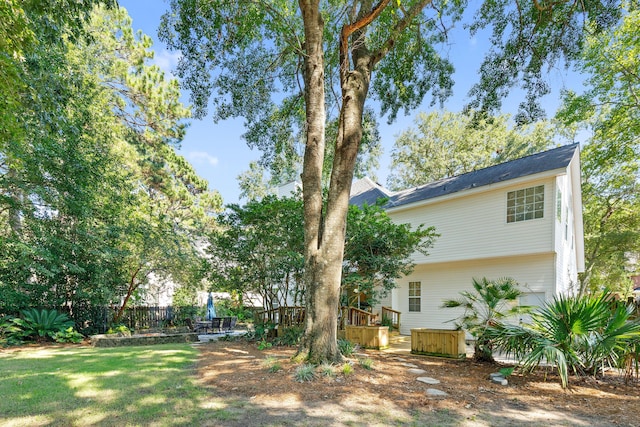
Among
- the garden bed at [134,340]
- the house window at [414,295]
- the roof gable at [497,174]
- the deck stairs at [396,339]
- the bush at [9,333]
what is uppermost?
the roof gable at [497,174]

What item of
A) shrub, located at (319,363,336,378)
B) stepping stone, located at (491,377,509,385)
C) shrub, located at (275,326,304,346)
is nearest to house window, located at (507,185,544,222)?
stepping stone, located at (491,377,509,385)

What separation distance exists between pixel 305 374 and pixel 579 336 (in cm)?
446

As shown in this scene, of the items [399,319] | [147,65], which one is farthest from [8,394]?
[147,65]

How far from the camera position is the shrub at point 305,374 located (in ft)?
17.1

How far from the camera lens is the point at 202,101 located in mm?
9336

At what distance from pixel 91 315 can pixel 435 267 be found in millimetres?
12821

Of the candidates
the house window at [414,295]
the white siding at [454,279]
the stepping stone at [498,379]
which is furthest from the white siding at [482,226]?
the stepping stone at [498,379]

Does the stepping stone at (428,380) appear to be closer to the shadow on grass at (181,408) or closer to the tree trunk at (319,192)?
the shadow on grass at (181,408)

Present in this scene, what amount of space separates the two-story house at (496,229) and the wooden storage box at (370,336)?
5.98 feet

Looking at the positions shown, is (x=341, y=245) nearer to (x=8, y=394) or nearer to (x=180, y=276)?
(x=8, y=394)

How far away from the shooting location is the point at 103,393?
15.0 feet

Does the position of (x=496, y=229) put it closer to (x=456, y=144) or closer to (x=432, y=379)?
(x=432, y=379)

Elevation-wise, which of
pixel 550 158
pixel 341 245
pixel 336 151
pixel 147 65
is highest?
pixel 147 65

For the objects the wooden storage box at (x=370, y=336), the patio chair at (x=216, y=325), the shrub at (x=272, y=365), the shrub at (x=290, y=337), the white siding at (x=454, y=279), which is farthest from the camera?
the patio chair at (x=216, y=325)
